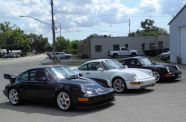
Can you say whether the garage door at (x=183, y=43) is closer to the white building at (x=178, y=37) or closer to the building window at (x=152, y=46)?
the white building at (x=178, y=37)

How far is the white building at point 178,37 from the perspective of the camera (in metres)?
33.2

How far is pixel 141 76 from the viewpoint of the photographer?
13.8 meters

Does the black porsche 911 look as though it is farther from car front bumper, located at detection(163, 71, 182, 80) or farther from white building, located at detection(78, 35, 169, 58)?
white building, located at detection(78, 35, 169, 58)

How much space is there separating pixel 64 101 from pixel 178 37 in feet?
83.1

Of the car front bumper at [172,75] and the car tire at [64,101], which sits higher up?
the car front bumper at [172,75]

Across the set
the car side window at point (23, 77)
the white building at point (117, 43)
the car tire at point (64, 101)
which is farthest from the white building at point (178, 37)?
the white building at point (117, 43)

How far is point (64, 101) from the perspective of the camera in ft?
34.5

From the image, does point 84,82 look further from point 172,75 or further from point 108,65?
point 172,75

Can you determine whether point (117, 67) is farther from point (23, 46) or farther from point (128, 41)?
point (23, 46)

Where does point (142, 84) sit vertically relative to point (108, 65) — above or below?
below

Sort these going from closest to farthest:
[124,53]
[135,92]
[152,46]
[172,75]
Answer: [135,92] → [172,75] → [124,53] → [152,46]

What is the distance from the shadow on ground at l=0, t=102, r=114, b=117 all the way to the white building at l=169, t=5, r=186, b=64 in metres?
23.6

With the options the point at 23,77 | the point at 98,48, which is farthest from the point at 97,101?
the point at 98,48

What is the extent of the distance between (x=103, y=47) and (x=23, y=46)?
255 ft
